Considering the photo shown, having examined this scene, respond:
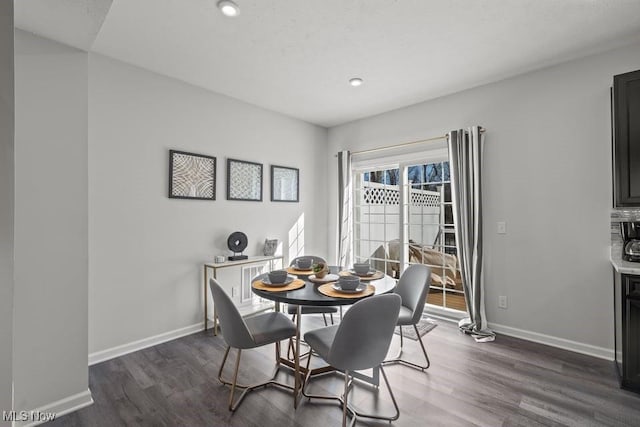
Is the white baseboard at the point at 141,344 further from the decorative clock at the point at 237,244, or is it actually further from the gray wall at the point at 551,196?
the gray wall at the point at 551,196

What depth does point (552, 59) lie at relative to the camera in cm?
275

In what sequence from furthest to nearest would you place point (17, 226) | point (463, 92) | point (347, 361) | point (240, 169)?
point (240, 169) < point (463, 92) < point (17, 226) < point (347, 361)

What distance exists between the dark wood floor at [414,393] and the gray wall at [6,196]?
1.10 meters

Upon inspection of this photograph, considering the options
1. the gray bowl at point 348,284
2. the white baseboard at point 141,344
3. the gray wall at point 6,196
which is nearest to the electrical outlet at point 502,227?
the gray bowl at point 348,284

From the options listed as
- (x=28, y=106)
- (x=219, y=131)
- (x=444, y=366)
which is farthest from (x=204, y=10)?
(x=444, y=366)

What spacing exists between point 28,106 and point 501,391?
3.69 metres

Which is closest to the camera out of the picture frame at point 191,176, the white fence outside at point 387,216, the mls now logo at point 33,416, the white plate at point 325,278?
the mls now logo at point 33,416

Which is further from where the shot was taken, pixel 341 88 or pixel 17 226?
pixel 341 88

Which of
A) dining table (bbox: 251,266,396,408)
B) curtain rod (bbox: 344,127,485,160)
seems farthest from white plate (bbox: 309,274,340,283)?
curtain rod (bbox: 344,127,485,160)

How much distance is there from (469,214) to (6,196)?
352 centimetres

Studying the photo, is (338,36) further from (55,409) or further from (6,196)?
(55,409)

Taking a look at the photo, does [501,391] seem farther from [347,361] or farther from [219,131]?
[219,131]

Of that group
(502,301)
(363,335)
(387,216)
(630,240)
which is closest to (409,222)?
(387,216)

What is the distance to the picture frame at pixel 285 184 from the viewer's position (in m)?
4.08
